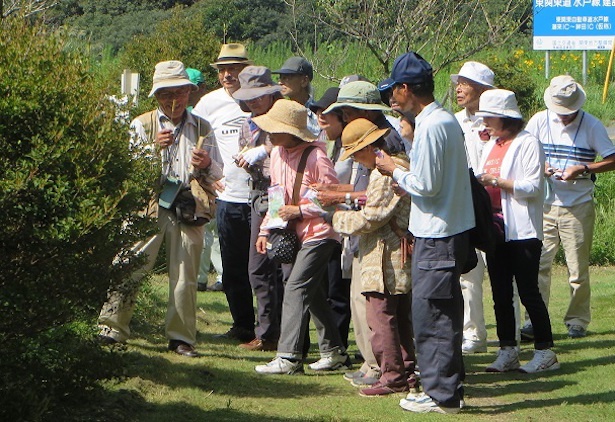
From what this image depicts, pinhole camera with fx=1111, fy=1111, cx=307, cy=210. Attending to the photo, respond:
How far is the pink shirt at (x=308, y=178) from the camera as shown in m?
7.66

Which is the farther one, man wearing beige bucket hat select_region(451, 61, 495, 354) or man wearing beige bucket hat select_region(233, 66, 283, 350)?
man wearing beige bucket hat select_region(451, 61, 495, 354)

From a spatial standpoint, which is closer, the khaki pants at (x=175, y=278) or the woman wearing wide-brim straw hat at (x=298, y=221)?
the woman wearing wide-brim straw hat at (x=298, y=221)

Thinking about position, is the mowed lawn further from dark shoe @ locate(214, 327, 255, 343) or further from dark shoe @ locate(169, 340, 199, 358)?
dark shoe @ locate(214, 327, 255, 343)

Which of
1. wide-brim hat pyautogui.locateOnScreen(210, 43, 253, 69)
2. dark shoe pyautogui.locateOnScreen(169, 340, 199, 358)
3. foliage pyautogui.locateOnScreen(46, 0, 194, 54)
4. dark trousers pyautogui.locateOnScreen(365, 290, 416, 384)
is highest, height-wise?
foliage pyautogui.locateOnScreen(46, 0, 194, 54)

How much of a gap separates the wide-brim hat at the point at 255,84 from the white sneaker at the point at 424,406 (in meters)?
2.90

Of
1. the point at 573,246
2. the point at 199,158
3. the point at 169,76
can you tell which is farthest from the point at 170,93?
the point at 573,246

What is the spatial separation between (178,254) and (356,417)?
213cm

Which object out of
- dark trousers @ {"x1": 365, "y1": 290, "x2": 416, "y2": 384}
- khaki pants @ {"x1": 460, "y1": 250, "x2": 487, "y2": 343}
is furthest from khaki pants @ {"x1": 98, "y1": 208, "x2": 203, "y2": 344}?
khaki pants @ {"x1": 460, "y1": 250, "x2": 487, "y2": 343}

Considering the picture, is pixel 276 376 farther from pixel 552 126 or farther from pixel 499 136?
pixel 552 126

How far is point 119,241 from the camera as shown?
5617 mm

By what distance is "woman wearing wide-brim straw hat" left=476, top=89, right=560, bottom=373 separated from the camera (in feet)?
25.6

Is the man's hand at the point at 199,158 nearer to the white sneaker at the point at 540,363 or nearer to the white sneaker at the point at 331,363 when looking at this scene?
the white sneaker at the point at 331,363

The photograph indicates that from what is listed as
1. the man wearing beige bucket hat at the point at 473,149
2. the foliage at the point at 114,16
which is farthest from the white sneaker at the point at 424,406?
the foliage at the point at 114,16

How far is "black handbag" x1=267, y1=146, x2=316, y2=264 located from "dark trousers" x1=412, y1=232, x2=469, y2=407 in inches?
51.2
